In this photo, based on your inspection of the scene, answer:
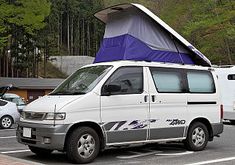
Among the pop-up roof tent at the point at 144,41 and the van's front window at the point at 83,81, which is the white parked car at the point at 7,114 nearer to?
the pop-up roof tent at the point at 144,41

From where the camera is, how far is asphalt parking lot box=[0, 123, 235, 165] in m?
9.12

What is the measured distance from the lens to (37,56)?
6044 cm

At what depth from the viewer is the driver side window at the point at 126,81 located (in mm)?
9305

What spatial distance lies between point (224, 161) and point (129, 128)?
6.69 feet

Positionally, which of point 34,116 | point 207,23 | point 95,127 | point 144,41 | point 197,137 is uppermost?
→ point 207,23

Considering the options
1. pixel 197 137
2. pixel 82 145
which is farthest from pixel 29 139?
pixel 197 137

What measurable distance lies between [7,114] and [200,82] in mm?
10847

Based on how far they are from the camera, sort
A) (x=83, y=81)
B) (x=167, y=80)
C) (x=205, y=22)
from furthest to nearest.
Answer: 1. (x=205, y=22)
2. (x=167, y=80)
3. (x=83, y=81)

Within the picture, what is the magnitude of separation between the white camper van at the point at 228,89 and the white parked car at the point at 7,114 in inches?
347

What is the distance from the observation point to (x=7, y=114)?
1936 centimetres

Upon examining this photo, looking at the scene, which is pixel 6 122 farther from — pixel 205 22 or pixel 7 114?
pixel 205 22

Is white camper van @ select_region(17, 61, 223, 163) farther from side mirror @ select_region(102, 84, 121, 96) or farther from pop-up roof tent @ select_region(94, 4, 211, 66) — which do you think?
pop-up roof tent @ select_region(94, 4, 211, 66)

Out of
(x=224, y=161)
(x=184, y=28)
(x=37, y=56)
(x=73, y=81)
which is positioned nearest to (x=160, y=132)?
(x=224, y=161)

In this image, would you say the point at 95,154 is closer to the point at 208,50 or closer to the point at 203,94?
the point at 203,94
